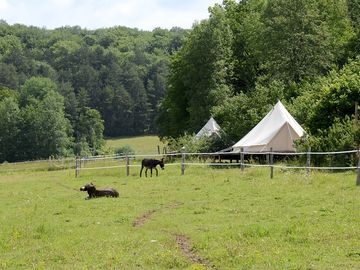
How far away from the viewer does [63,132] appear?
323 ft

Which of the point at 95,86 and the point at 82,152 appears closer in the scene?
the point at 82,152

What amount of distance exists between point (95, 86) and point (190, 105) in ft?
281

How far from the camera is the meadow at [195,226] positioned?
11.0 meters

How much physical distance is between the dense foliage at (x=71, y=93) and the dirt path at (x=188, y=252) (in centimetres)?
7640

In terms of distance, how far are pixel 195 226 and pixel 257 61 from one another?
154ft

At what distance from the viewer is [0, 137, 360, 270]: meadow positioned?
11000mm

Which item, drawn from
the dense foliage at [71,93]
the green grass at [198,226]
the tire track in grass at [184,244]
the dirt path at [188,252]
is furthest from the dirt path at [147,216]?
the dense foliage at [71,93]

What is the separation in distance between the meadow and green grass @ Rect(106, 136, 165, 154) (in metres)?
82.8

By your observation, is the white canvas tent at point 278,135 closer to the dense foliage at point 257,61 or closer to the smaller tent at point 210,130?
the dense foliage at point 257,61

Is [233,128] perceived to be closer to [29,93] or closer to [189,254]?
[189,254]

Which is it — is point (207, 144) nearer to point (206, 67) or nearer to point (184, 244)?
point (206, 67)

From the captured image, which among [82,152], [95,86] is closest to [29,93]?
[82,152]

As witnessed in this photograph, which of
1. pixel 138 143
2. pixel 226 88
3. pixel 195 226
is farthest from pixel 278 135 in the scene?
pixel 138 143

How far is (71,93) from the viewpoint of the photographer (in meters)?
128
